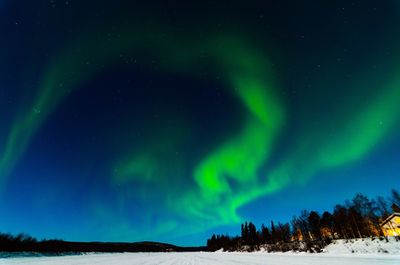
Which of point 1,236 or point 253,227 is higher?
point 253,227

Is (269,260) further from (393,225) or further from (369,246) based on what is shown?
(393,225)

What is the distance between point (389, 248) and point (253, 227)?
90241 mm

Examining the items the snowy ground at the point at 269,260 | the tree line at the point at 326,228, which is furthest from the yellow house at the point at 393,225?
the snowy ground at the point at 269,260

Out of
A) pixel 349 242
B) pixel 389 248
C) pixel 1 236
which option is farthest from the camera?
pixel 1 236

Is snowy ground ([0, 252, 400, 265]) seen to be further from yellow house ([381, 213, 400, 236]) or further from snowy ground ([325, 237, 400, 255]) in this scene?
yellow house ([381, 213, 400, 236])

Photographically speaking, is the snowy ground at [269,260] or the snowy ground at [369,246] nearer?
the snowy ground at [269,260]

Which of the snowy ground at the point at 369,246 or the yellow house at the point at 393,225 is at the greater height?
the yellow house at the point at 393,225

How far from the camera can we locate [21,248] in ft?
284

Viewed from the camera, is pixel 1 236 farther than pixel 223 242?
No

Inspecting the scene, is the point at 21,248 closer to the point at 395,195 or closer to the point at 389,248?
the point at 389,248

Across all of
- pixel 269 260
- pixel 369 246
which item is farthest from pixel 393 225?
pixel 269 260

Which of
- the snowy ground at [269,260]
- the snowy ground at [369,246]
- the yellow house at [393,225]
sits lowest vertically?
the snowy ground at [269,260]

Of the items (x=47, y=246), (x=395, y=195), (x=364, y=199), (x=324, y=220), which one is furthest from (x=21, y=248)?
(x=395, y=195)

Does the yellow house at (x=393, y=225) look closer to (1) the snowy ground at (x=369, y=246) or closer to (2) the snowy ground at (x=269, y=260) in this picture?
(1) the snowy ground at (x=369, y=246)
